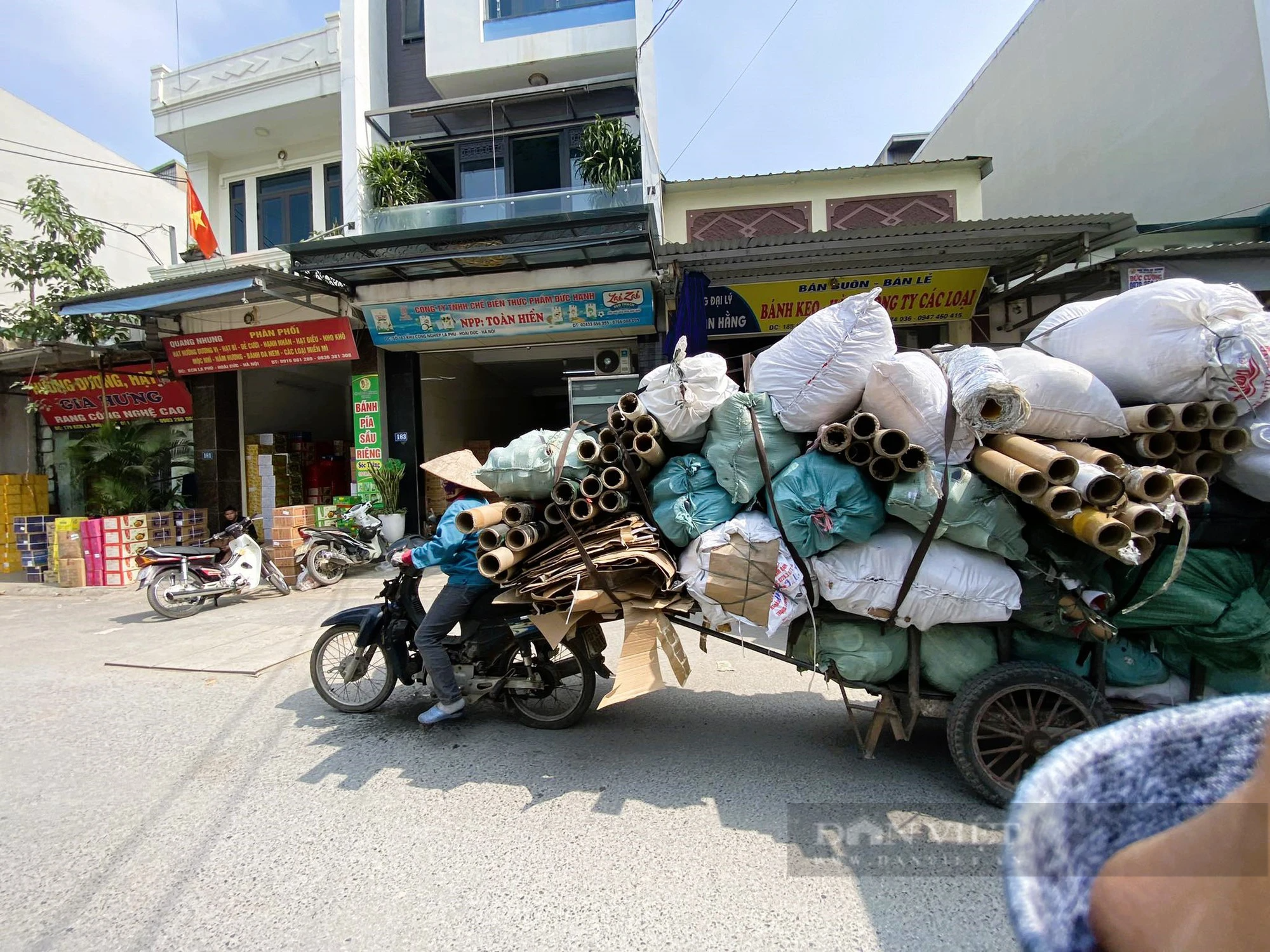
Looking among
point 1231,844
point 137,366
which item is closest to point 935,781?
point 1231,844

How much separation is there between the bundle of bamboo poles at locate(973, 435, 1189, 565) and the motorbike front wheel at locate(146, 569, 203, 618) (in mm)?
8319

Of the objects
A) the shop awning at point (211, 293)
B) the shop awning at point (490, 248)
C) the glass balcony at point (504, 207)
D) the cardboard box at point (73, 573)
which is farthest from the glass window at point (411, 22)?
the cardboard box at point (73, 573)

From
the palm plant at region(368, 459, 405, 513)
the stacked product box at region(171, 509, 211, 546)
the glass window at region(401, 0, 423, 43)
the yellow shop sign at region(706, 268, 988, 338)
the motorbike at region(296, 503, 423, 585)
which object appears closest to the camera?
the yellow shop sign at region(706, 268, 988, 338)

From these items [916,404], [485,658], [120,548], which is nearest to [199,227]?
A: [120,548]

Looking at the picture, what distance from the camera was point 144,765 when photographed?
10.8 ft

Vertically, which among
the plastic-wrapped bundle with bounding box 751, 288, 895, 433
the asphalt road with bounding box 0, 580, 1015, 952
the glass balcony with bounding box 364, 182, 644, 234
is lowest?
the asphalt road with bounding box 0, 580, 1015, 952

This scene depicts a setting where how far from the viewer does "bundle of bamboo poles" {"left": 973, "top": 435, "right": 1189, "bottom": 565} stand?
81.5 inches

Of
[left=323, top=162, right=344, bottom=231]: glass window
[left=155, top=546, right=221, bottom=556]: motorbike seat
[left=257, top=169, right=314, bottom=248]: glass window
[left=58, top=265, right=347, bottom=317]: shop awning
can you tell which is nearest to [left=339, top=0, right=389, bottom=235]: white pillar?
[left=323, top=162, right=344, bottom=231]: glass window

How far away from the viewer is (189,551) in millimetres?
7133

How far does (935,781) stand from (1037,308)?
8.00 metres

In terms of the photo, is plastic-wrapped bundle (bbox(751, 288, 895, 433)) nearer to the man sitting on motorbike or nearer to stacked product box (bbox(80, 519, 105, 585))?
the man sitting on motorbike

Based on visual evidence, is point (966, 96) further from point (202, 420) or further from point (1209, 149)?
point (202, 420)

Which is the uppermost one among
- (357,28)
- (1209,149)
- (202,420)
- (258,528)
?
(357,28)

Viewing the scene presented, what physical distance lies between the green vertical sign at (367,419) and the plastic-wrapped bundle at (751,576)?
8.52m
